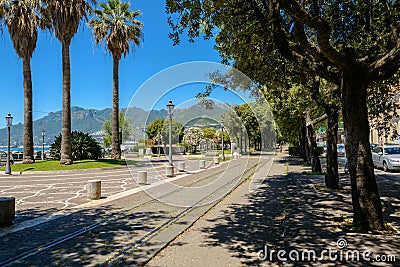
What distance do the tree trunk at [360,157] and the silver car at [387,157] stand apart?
48.0 feet

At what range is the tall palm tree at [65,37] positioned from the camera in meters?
22.9

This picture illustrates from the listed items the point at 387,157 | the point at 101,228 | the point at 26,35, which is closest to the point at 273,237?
the point at 101,228

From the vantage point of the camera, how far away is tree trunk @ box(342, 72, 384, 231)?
602 cm

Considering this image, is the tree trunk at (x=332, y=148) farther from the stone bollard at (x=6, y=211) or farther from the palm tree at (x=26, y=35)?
the palm tree at (x=26, y=35)

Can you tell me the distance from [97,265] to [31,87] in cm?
2445

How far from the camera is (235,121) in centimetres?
4022

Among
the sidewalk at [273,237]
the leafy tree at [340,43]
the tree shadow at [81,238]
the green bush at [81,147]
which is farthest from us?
the green bush at [81,147]

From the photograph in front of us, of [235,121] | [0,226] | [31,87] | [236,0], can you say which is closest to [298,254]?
[236,0]

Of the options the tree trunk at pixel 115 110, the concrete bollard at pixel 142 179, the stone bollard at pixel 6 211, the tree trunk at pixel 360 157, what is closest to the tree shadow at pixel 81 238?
the stone bollard at pixel 6 211

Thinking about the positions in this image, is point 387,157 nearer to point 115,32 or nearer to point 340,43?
point 340,43

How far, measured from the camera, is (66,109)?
2312cm

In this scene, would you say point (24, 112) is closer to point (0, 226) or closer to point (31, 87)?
point (31, 87)

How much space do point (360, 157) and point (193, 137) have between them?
54.4m

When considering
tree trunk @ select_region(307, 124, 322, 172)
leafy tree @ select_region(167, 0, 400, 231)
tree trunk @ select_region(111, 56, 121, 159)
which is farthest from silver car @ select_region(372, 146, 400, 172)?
tree trunk @ select_region(111, 56, 121, 159)
